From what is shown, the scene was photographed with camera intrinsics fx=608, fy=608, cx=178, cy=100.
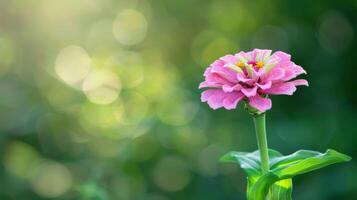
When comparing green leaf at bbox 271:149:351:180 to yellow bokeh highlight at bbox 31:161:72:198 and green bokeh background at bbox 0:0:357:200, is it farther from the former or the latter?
yellow bokeh highlight at bbox 31:161:72:198

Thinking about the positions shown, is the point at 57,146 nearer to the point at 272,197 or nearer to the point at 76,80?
the point at 76,80

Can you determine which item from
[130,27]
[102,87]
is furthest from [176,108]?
[130,27]

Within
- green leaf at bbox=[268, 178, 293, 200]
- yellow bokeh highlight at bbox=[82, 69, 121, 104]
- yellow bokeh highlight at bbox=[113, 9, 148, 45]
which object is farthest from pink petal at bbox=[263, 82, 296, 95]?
yellow bokeh highlight at bbox=[113, 9, 148, 45]

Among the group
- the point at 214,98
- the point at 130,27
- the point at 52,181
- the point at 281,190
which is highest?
the point at 130,27

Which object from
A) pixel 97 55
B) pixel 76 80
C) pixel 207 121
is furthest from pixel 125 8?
pixel 207 121

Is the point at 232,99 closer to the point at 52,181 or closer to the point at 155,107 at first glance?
the point at 155,107
